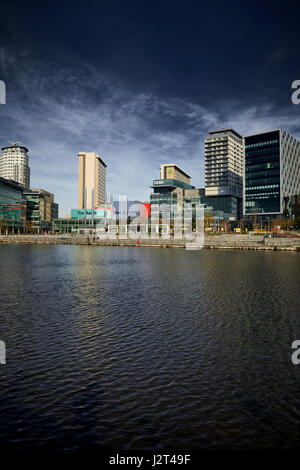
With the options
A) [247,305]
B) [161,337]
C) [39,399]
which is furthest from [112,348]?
[247,305]

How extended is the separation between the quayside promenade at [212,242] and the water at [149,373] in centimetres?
9766

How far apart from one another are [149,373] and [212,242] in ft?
429

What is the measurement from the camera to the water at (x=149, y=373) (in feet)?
36.3

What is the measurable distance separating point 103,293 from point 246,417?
25399mm

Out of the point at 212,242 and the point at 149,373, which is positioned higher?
the point at 212,242

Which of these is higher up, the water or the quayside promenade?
the quayside promenade

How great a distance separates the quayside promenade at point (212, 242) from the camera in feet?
402

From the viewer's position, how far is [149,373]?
51.1ft

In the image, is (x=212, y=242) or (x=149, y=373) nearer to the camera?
(x=149, y=373)

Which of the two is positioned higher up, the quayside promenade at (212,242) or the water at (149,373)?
the quayside promenade at (212,242)

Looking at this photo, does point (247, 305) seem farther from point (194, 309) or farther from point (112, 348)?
point (112, 348)

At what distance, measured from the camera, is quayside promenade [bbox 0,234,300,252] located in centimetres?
12250

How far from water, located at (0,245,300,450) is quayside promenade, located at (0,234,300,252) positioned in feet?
320

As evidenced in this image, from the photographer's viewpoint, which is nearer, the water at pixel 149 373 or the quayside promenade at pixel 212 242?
the water at pixel 149 373
